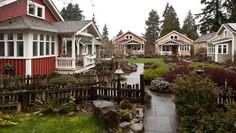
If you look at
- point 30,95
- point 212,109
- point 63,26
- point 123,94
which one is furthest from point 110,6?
point 63,26

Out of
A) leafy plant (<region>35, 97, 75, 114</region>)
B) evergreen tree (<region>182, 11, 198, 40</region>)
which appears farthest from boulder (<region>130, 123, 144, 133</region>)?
evergreen tree (<region>182, 11, 198, 40</region>)

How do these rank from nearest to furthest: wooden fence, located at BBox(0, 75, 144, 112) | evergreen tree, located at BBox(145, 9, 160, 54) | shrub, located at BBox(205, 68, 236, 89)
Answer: wooden fence, located at BBox(0, 75, 144, 112)
shrub, located at BBox(205, 68, 236, 89)
evergreen tree, located at BBox(145, 9, 160, 54)

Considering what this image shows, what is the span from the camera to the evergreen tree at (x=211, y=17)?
53219mm

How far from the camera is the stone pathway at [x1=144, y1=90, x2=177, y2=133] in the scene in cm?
777

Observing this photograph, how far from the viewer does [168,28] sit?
219 ft

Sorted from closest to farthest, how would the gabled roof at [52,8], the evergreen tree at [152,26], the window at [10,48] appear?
the window at [10,48]
the gabled roof at [52,8]
the evergreen tree at [152,26]

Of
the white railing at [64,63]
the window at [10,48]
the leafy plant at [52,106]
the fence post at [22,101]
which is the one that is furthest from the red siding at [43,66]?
the leafy plant at [52,106]

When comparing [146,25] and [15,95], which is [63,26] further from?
[146,25]

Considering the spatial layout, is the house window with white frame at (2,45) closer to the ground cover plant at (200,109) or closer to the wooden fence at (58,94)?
the wooden fence at (58,94)

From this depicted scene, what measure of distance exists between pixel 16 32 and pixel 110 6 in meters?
8.21

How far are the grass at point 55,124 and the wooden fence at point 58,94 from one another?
0.66 meters

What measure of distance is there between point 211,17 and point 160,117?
51.0m

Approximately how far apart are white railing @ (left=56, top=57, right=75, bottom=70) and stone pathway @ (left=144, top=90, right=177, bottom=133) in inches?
354

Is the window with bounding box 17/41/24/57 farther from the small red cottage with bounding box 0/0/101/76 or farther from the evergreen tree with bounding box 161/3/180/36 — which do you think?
the evergreen tree with bounding box 161/3/180/36
